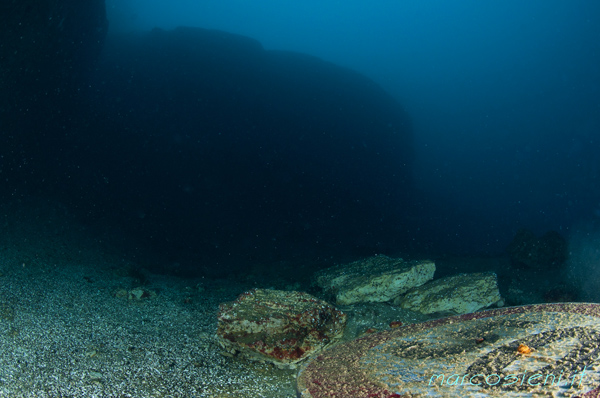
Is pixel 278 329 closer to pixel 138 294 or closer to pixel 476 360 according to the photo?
pixel 476 360

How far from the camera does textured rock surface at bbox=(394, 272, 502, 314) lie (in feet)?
16.8

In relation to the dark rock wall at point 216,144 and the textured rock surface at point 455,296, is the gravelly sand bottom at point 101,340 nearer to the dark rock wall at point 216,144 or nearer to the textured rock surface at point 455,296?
the textured rock surface at point 455,296

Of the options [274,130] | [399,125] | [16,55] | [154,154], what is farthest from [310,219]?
[16,55]

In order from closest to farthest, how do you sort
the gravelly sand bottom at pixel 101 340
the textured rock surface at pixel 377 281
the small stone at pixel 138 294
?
the gravelly sand bottom at pixel 101 340 → the small stone at pixel 138 294 → the textured rock surface at pixel 377 281

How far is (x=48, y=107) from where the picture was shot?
1201 centimetres

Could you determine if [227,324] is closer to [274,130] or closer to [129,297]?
[129,297]

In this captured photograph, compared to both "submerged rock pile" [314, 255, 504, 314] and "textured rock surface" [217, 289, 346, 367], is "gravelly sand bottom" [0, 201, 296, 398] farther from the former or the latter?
"submerged rock pile" [314, 255, 504, 314]

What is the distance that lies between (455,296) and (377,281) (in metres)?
1.33

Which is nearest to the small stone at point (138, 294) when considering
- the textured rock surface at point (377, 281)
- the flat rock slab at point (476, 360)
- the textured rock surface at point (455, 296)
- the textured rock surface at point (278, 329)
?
the textured rock surface at point (278, 329)

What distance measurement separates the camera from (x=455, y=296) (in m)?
5.25

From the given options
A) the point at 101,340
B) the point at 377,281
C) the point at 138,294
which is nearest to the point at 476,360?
the point at 101,340

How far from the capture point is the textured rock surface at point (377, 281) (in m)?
5.61

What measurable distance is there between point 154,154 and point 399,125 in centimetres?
2094

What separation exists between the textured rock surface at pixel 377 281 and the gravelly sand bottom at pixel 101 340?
88.1 inches
